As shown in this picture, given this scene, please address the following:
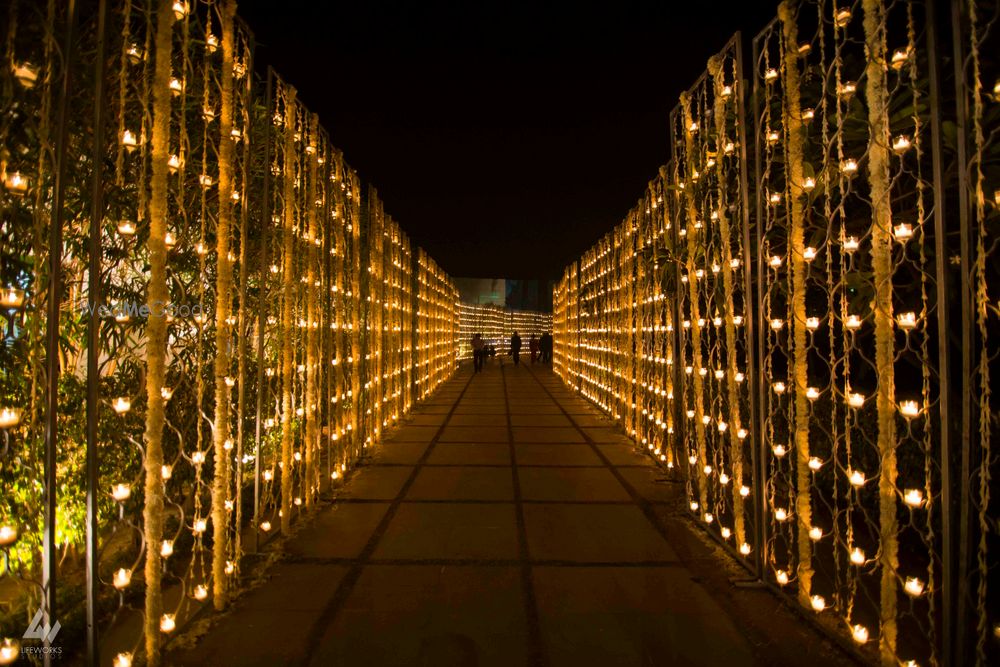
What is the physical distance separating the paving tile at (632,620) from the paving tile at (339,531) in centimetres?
114

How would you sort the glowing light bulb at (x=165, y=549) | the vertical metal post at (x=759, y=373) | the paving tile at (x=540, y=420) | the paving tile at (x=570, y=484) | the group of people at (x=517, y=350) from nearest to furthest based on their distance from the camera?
1. the glowing light bulb at (x=165, y=549)
2. the vertical metal post at (x=759, y=373)
3. the paving tile at (x=570, y=484)
4. the paving tile at (x=540, y=420)
5. the group of people at (x=517, y=350)

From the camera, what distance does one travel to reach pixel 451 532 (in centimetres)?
360

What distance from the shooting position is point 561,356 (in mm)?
15453

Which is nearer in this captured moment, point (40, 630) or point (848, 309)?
point (40, 630)

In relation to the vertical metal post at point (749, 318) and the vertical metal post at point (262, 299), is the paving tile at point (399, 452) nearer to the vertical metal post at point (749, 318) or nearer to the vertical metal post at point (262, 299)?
the vertical metal post at point (262, 299)

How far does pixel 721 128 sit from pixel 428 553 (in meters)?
2.92

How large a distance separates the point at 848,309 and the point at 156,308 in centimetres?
270

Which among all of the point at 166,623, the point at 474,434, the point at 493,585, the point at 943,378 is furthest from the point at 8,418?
the point at 474,434

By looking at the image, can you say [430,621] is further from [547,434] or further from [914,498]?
[547,434]

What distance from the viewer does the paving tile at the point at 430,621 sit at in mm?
2248

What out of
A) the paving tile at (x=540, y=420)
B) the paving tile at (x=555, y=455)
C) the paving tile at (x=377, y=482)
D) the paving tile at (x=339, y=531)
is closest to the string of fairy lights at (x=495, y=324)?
the paving tile at (x=540, y=420)

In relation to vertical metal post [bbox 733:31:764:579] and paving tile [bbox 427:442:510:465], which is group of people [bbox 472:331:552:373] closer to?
paving tile [bbox 427:442:510:465]

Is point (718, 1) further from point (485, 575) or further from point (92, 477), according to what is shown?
point (92, 477)

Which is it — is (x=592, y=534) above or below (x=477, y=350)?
below
